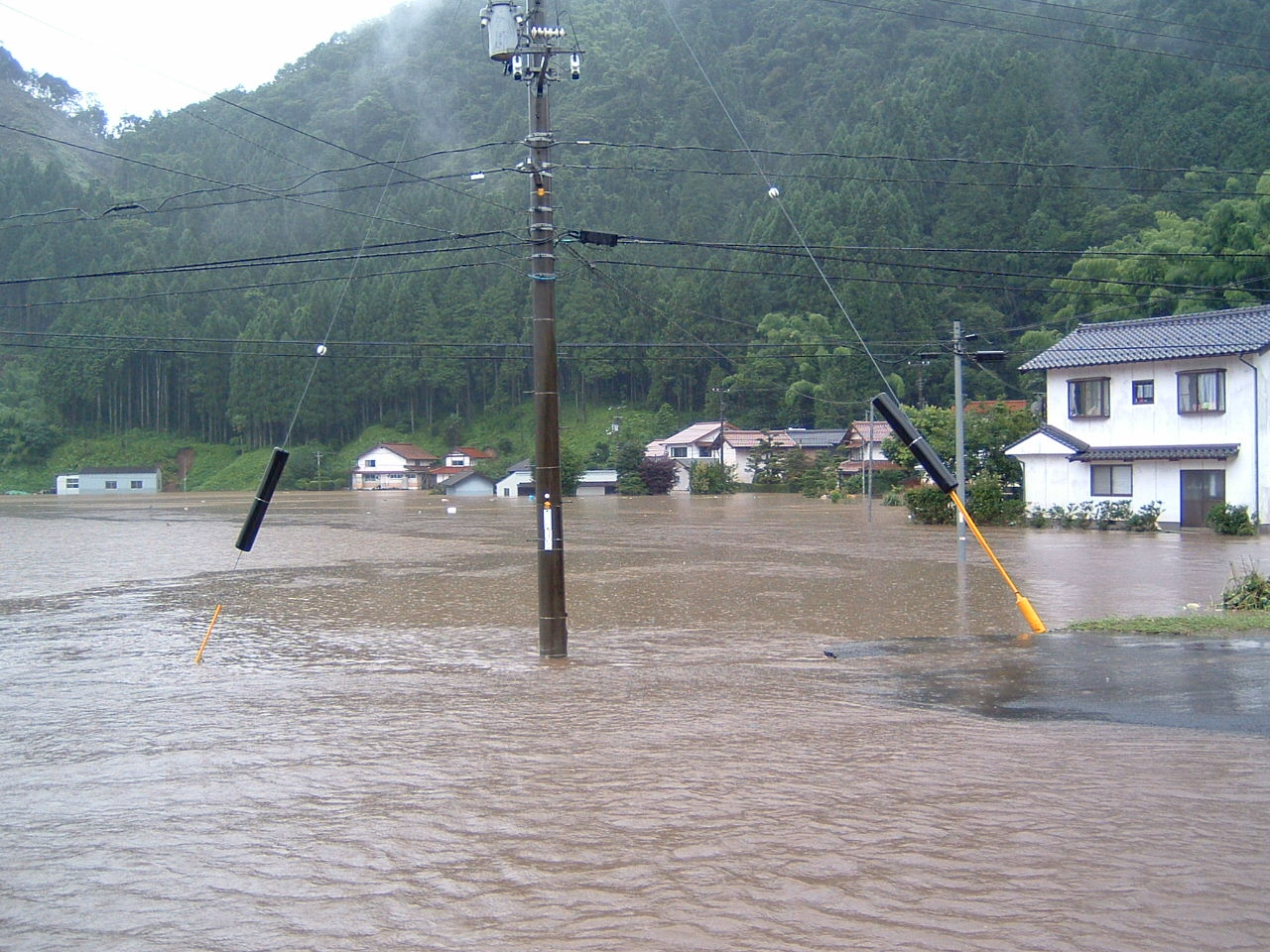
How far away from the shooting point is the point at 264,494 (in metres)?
13.4

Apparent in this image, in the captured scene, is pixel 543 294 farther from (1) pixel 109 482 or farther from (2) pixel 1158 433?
(1) pixel 109 482

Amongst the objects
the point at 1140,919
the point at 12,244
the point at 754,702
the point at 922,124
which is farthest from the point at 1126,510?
the point at 12,244

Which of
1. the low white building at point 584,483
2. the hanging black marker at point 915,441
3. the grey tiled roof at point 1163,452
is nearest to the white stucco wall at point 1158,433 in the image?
the grey tiled roof at point 1163,452

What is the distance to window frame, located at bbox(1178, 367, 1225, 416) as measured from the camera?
35094 millimetres

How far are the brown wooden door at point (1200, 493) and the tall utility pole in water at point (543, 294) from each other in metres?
28.8

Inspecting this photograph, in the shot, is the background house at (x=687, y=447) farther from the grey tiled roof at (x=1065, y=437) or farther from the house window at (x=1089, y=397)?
the house window at (x=1089, y=397)

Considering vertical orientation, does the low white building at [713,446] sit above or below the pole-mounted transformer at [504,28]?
below

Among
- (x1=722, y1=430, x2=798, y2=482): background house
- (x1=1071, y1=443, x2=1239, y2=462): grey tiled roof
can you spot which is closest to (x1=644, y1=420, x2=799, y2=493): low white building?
(x1=722, y1=430, x2=798, y2=482): background house

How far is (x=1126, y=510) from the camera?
1464 inches

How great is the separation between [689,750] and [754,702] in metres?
2.03

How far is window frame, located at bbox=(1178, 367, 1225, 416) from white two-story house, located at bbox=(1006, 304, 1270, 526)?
1.2 inches

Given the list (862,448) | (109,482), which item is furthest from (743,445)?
(109,482)

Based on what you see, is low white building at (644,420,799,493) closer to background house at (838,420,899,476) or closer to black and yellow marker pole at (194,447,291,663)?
background house at (838,420,899,476)

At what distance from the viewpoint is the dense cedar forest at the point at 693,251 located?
80750 mm
